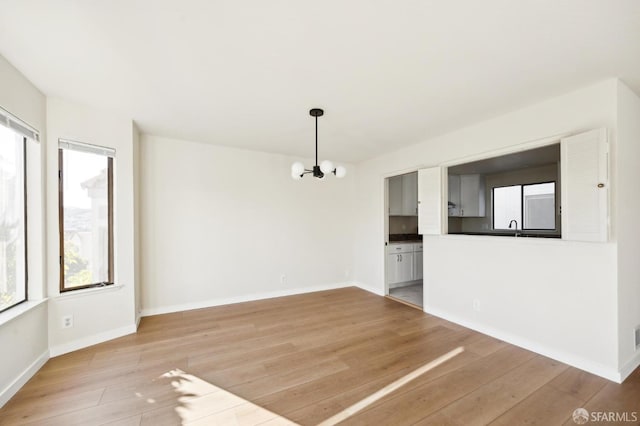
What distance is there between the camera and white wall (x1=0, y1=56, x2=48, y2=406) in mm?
2064

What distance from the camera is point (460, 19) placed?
1.66m

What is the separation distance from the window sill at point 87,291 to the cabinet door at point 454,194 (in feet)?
19.8

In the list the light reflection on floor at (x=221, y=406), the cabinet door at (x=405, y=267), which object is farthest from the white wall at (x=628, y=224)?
the cabinet door at (x=405, y=267)

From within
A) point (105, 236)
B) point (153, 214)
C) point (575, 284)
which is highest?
point (153, 214)

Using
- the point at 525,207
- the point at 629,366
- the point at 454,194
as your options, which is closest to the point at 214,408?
the point at 629,366

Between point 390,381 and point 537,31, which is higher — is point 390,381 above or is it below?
below

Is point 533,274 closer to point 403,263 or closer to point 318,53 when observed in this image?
point 403,263

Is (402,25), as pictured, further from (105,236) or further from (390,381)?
(105,236)

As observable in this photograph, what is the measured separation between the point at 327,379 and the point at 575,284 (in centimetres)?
249

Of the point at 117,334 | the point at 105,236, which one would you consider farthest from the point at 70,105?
the point at 117,334

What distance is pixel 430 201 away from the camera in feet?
12.8

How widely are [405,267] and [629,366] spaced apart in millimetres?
3192

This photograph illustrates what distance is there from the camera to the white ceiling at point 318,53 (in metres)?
1.60

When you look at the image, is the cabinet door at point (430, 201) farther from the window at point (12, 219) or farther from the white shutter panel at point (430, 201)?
the window at point (12, 219)
